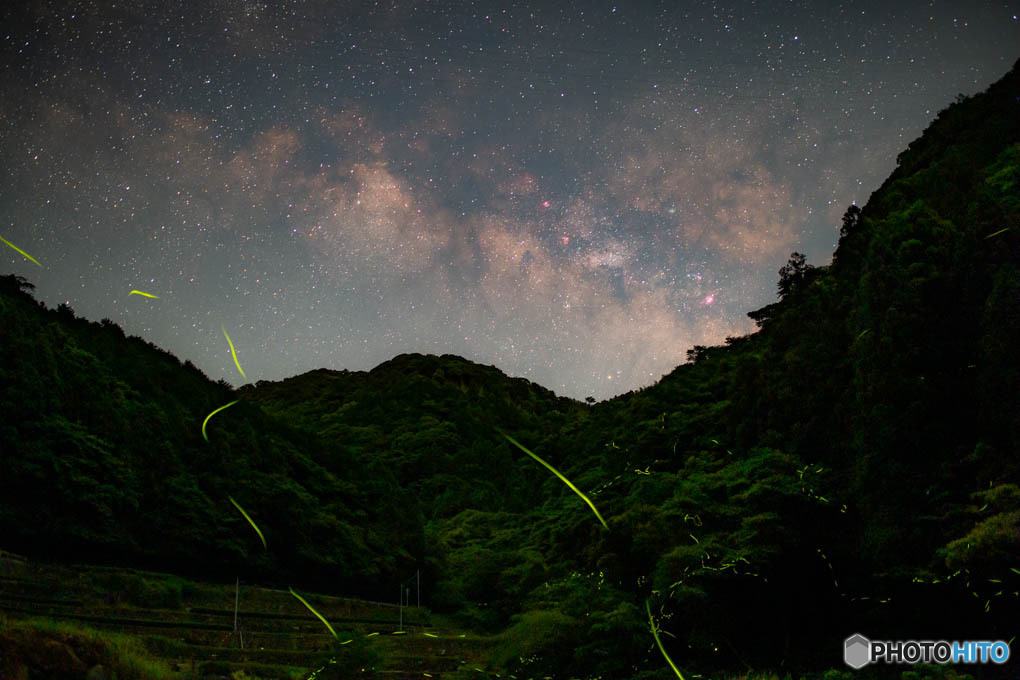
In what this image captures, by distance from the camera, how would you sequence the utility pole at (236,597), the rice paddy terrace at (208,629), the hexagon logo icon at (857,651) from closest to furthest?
the rice paddy terrace at (208,629) < the hexagon logo icon at (857,651) < the utility pole at (236,597)

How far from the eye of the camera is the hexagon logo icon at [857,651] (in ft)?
43.4

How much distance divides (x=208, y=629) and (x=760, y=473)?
1256 cm

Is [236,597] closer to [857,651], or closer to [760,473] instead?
[760,473]

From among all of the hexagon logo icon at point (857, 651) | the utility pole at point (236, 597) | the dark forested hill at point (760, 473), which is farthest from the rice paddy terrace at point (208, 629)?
the hexagon logo icon at point (857, 651)

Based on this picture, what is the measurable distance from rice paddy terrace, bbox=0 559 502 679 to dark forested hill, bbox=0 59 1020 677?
128 cm

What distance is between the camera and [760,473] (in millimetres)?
16047

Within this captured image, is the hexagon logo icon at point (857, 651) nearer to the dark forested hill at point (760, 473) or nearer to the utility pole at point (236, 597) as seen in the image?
the dark forested hill at point (760, 473)

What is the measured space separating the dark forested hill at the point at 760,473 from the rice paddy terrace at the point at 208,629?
1280mm

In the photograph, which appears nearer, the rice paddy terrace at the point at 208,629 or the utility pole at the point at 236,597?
the rice paddy terrace at the point at 208,629

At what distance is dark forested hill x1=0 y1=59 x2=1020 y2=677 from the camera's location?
42.6ft

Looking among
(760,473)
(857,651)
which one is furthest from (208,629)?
(857,651)

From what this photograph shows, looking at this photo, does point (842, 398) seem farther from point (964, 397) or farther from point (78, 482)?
point (78, 482)

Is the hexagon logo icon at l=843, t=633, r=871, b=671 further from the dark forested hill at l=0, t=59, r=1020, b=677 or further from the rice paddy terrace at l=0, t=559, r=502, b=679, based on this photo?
the rice paddy terrace at l=0, t=559, r=502, b=679

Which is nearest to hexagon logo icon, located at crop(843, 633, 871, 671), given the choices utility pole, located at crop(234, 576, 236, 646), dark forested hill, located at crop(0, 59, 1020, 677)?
dark forested hill, located at crop(0, 59, 1020, 677)
